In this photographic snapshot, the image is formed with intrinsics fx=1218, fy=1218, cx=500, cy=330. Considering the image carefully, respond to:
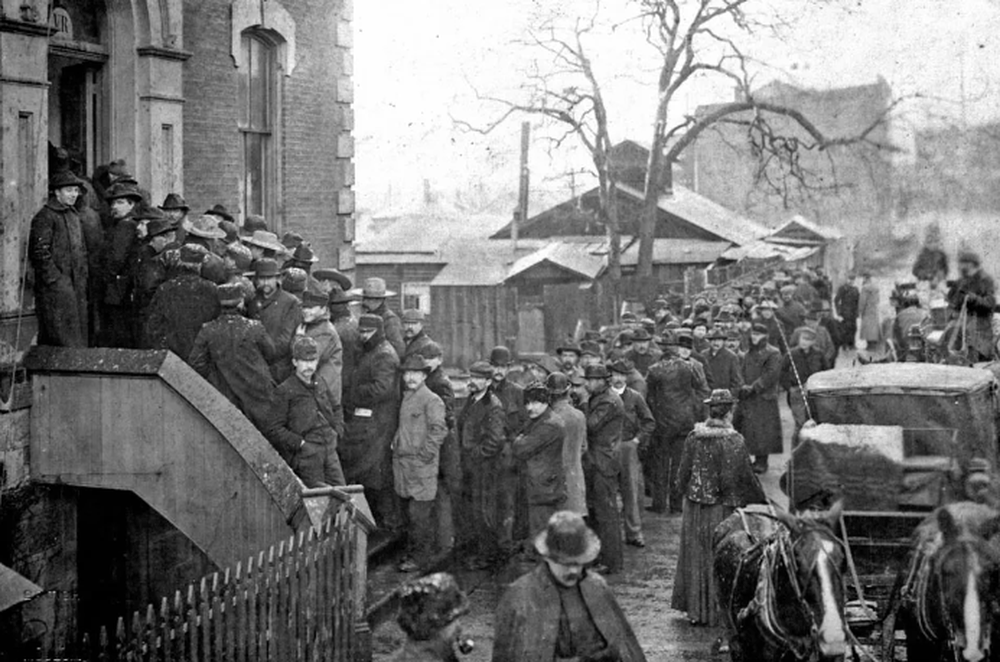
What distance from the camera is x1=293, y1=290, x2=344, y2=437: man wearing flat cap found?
11.4m

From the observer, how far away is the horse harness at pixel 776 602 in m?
7.29

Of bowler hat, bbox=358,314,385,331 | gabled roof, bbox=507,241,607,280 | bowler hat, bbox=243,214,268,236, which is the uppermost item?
gabled roof, bbox=507,241,607,280

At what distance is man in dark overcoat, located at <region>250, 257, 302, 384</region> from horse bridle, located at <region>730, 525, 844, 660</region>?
199 inches

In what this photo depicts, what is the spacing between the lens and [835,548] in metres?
7.27

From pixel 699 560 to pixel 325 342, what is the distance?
13.2 feet

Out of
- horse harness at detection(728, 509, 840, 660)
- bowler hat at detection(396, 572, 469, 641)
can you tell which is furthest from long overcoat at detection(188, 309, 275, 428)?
horse harness at detection(728, 509, 840, 660)

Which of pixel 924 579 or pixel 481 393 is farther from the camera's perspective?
pixel 481 393

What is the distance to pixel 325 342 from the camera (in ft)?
37.7

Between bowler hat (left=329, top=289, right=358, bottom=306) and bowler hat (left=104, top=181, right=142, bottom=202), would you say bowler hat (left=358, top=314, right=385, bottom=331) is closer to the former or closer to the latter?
bowler hat (left=329, top=289, right=358, bottom=306)

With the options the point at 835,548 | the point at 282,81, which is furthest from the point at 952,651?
the point at 282,81

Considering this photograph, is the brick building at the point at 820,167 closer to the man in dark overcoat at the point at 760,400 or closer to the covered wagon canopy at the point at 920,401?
the man in dark overcoat at the point at 760,400

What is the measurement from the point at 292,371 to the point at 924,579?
576cm

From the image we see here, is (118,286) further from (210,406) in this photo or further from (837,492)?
(837,492)

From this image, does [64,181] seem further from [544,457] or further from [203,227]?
[544,457]
